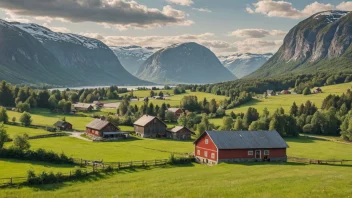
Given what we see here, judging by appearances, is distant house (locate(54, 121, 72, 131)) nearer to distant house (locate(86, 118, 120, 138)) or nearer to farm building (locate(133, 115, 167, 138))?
distant house (locate(86, 118, 120, 138))

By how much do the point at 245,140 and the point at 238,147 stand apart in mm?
2931

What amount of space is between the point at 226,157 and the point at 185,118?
68.9m

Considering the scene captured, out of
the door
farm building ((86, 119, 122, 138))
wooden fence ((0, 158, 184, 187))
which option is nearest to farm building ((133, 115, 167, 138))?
farm building ((86, 119, 122, 138))

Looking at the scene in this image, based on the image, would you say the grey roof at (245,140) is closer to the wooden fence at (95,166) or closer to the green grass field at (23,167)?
the wooden fence at (95,166)

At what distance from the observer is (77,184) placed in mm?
47688

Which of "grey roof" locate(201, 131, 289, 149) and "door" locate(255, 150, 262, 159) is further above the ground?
"grey roof" locate(201, 131, 289, 149)

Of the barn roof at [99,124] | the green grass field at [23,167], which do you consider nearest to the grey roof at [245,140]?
the green grass field at [23,167]

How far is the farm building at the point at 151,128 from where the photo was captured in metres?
117

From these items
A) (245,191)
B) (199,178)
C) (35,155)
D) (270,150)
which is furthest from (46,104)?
(245,191)

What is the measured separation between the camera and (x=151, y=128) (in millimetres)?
117812

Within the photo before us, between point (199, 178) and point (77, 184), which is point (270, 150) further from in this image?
point (77, 184)

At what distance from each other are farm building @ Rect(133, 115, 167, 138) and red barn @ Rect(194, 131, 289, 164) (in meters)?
44.5

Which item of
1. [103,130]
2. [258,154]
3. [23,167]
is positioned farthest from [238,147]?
[103,130]

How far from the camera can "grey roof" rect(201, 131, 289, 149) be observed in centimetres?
6944
